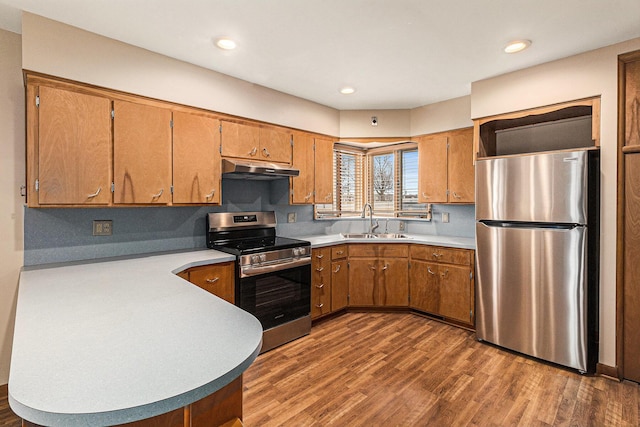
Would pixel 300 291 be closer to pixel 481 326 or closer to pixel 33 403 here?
pixel 481 326

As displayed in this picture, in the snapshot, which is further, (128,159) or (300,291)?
(300,291)

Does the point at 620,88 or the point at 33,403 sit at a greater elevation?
the point at 620,88

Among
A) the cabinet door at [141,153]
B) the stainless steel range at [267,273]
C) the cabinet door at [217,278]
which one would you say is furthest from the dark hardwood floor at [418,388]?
the cabinet door at [141,153]

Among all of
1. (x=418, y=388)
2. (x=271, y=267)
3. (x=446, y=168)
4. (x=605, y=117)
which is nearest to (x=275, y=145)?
(x=271, y=267)

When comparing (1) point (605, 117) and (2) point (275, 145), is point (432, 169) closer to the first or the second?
(1) point (605, 117)

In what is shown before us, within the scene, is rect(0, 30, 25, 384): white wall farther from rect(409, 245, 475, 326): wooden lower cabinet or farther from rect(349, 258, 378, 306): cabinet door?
rect(409, 245, 475, 326): wooden lower cabinet

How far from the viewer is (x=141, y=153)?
2.44 meters

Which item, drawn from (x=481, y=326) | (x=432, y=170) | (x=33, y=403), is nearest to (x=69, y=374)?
(x=33, y=403)

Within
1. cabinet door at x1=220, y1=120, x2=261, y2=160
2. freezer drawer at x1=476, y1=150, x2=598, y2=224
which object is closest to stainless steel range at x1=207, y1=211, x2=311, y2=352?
cabinet door at x1=220, y1=120, x2=261, y2=160

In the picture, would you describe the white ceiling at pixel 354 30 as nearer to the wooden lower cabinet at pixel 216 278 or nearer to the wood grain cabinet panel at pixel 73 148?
the wood grain cabinet panel at pixel 73 148

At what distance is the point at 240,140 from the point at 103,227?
4.27 feet

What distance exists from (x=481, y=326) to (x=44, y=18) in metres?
3.99

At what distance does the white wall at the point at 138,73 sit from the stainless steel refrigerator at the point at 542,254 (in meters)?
2.12

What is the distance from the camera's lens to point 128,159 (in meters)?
2.38
